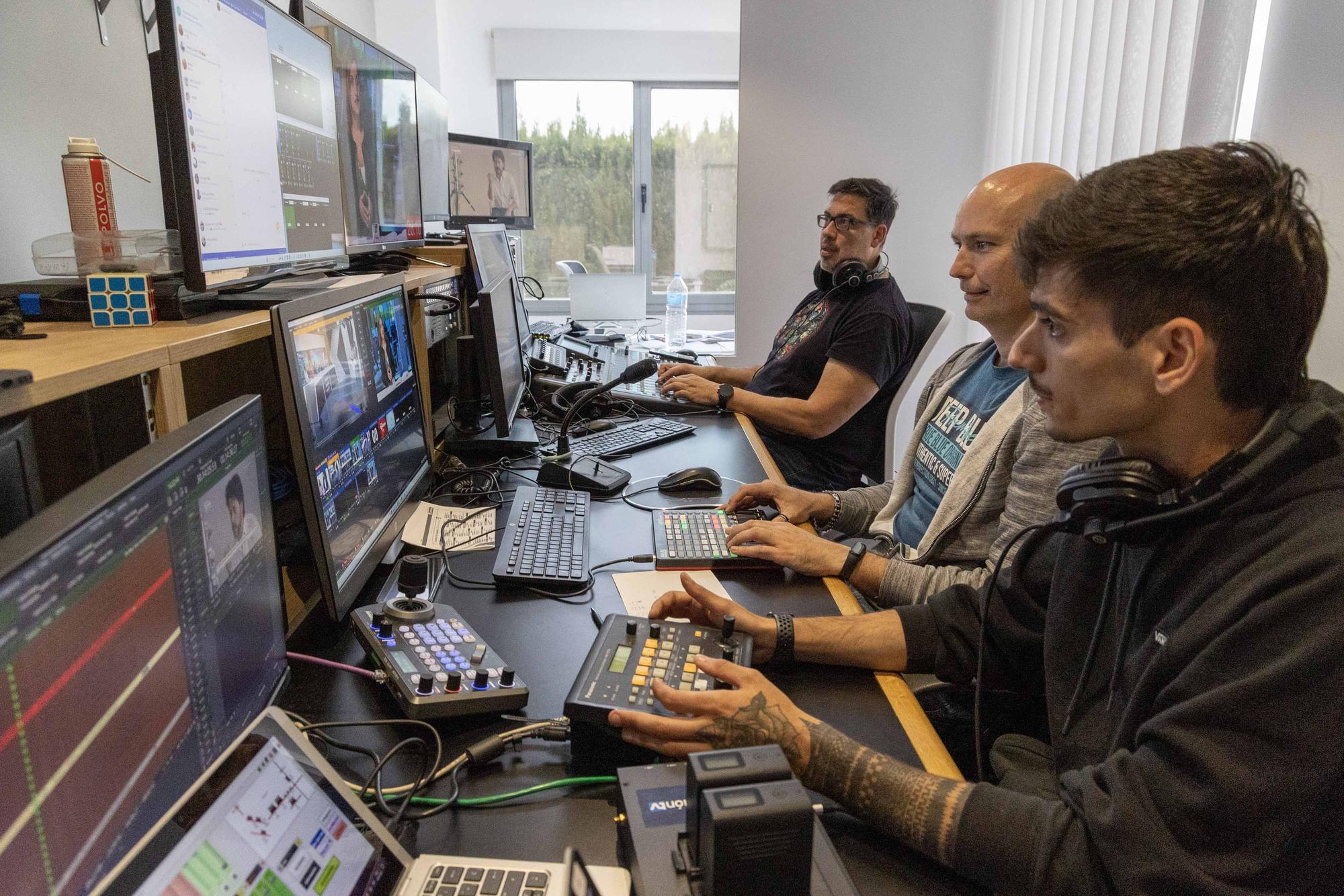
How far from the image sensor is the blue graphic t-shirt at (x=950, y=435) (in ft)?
5.16

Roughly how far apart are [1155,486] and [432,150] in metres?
2.45

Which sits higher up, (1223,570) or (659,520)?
(1223,570)

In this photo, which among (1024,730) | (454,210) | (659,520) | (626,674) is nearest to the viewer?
(626,674)

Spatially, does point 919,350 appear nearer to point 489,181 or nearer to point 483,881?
point 489,181

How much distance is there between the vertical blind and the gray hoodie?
1313mm

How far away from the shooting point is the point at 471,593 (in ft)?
4.16

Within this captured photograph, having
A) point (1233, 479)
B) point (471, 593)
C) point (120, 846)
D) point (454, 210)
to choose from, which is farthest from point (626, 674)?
point (454, 210)

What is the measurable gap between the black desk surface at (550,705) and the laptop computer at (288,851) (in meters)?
0.07

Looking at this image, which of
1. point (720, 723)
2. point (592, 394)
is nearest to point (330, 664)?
point (720, 723)

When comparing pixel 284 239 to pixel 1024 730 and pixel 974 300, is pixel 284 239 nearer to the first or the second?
pixel 974 300

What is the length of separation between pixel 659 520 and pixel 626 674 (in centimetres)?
60

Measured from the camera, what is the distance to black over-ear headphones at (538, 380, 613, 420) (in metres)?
2.43

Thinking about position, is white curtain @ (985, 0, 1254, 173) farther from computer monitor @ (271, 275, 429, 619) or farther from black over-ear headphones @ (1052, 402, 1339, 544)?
computer monitor @ (271, 275, 429, 619)

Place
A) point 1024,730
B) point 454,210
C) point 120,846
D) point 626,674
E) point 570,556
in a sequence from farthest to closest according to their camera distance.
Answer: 1. point 454,210
2. point 570,556
3. point 1024,730
4. point 626,674
5. point 120,846
